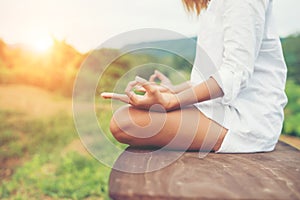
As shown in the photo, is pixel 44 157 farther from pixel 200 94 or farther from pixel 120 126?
pixel 200 94

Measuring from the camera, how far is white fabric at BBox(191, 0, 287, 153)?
1.07m

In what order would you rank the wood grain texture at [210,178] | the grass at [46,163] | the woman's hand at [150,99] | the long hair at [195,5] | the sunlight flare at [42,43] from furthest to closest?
the sunlight flare at [42,43] < the grass at [46,163] < the long hair at [195,5] < the woman's hand at [150,99] < the wood grain texture at [210,178]

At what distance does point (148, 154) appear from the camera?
1.10 m

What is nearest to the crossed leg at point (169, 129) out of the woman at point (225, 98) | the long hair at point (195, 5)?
the woman at point (225, 98)

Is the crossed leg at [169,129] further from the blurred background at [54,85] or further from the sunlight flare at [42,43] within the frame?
the sunlight flare at [42,43]

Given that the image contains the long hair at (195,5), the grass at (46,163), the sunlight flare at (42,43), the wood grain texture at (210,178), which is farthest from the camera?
the sunlight flare at (42,43)

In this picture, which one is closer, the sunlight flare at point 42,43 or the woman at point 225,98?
the woman at point 225,98

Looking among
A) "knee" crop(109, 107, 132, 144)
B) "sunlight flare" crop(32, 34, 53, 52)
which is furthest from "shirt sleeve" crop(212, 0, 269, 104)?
"sunlight flare" crop(32, 34, 53, 52)

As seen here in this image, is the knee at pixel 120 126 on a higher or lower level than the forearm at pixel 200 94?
lower

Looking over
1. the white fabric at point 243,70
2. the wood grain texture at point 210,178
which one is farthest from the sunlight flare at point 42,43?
the wood grain texture at point 210,178

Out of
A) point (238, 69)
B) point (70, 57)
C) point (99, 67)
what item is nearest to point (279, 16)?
point (99, 67)

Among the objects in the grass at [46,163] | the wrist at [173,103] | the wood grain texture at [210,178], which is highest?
the wrist at [173,103]

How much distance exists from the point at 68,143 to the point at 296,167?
7.30 feet

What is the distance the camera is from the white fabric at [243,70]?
107 centimetres
